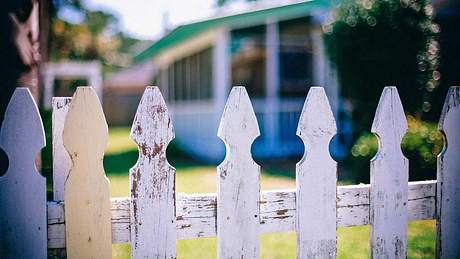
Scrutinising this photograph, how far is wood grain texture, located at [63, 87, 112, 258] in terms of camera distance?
65.8 inches

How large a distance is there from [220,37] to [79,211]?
8.57 meters

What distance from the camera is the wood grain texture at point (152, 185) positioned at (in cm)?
173

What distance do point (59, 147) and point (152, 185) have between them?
45 cm

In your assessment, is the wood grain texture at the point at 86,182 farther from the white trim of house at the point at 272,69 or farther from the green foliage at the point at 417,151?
the white trim of house at the point at 272,69

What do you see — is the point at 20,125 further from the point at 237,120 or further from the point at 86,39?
the point at 86,39

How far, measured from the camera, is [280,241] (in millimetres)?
3607

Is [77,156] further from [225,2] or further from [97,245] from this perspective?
[225,2]

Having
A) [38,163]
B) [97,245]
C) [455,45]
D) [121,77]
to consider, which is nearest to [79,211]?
[97,245]

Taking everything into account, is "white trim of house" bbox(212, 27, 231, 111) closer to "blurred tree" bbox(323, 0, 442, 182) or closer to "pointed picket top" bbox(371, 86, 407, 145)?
"blurred tree" bbox(323, 0, 442, 182)

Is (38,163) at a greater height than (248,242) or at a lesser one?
greater

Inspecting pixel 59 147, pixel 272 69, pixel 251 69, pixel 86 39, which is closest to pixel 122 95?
pixel 86 39

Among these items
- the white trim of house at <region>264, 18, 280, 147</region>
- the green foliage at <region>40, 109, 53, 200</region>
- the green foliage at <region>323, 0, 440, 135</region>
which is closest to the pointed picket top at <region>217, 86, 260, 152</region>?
the green foliage at <region>40, 109, 53, 200</region>

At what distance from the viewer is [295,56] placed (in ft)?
A: 39.3

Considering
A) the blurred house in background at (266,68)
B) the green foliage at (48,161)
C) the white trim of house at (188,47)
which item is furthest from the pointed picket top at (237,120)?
the white trim of house at (188,47)
